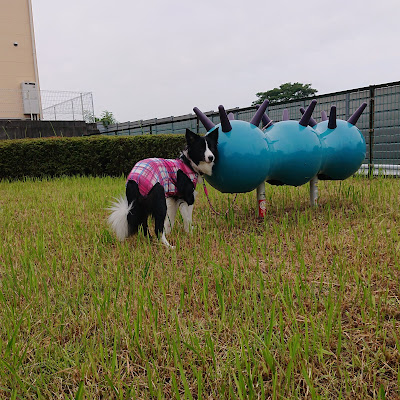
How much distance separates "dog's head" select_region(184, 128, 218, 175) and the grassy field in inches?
26.5

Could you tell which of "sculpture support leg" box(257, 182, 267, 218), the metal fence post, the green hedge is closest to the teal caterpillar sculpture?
"sculpture support leg" box(257, 182, 267, 218)

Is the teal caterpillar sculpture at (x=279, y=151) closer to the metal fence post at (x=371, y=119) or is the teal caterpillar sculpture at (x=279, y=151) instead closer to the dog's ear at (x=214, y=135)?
the dog's ear at (x=214, y=135)

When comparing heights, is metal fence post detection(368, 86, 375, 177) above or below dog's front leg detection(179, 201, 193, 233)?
above

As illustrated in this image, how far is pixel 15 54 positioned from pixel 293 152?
60.1 feet

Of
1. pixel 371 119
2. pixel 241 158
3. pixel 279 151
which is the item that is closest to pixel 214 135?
pixel 241 158

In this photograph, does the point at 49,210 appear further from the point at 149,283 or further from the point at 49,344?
the point at 49,344

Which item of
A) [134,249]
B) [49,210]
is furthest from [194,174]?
[49,210]

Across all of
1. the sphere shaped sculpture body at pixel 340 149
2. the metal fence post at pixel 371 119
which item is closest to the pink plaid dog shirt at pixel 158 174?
the sphere shaped sculpture body at pixel 340 149

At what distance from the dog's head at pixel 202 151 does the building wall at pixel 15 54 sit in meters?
16.4

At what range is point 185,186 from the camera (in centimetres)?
349

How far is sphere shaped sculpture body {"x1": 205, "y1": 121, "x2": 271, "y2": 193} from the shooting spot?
11.3 ft

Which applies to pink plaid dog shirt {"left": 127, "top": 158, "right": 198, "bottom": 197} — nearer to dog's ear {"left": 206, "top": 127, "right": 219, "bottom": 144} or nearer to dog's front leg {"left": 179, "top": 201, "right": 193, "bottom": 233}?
dog's front leg {"left": 179, "top": 201, "right": 193, "bottom": 233}

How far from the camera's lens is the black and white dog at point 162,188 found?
10.7 feet

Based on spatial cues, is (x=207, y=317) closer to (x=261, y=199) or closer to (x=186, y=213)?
(x=186, y=213)
